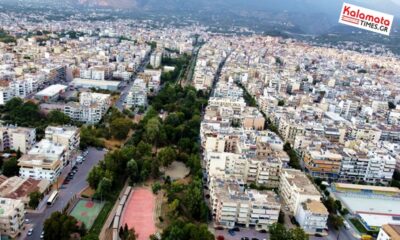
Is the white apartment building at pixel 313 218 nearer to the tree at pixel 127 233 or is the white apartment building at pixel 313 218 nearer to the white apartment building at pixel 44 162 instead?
the tree at pixel 127 233

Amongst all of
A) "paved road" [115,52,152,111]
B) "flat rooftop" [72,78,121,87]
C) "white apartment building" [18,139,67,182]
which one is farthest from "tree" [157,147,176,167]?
"flat rooftop" [72,78,121,87]

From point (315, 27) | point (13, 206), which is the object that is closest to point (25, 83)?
point (13, 206)

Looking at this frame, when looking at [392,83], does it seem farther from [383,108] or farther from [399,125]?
[399,125]

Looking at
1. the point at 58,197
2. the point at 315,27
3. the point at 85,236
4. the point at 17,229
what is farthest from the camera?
the point at 315,27

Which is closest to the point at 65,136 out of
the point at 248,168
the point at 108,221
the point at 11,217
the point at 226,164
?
the point at 108,221

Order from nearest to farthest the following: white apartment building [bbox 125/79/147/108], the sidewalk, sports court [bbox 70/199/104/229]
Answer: the sidewalk
sports court [bbox 70/199/104/229]
white apartment building [bbox 125/79/147/108]

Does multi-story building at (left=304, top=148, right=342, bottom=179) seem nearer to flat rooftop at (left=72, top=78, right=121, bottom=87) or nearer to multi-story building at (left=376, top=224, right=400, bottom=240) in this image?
multi-story building at (left=376, top=224, right=400, bottom=240)

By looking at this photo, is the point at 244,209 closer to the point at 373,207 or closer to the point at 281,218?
the point at 281,218

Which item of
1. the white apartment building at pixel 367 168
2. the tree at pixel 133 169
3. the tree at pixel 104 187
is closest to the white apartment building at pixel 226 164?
the tree at pixel 133 169
